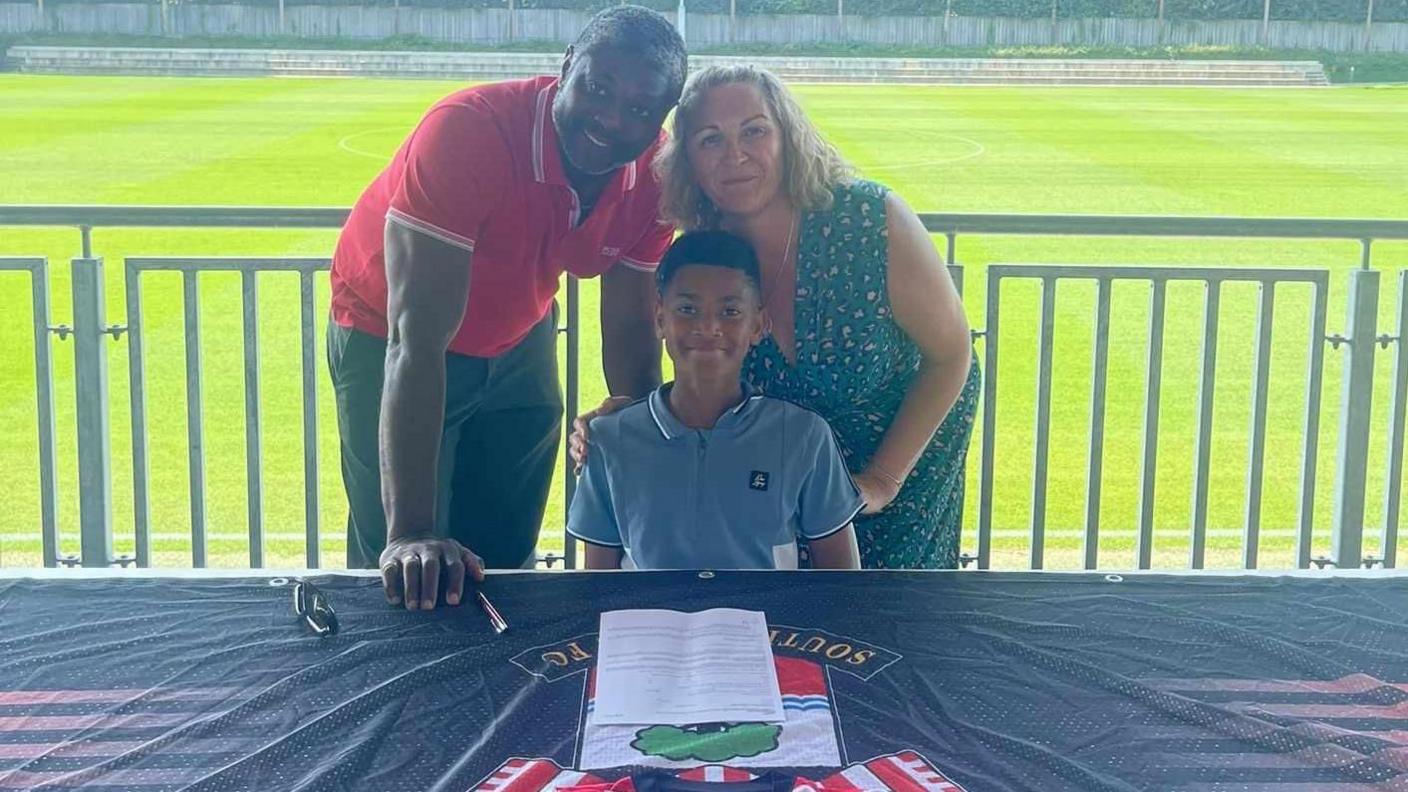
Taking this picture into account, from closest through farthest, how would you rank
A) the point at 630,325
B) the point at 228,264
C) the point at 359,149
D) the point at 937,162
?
the point at 630,325 < the point at 228,264 < the point at 359,149 < the point at 937,162

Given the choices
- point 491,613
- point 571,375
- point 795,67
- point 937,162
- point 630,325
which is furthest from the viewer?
point 795,67

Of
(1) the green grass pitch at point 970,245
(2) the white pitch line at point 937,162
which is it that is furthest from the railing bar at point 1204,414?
(2) the white pitch line at point 937,162

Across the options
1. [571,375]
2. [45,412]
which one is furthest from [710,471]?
A: [45,412]

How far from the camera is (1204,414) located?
2.49 m

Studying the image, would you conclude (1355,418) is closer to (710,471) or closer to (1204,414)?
(1204,414)

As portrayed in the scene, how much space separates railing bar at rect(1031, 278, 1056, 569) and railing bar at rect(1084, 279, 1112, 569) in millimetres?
78

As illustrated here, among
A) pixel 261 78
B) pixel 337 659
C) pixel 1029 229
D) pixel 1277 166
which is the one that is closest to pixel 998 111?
pixel 1277 166

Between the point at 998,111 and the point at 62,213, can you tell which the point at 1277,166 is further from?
the point at 62,213

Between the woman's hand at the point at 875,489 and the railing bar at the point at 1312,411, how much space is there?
3.54ft

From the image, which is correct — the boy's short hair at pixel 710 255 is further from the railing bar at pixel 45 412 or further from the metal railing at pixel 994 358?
the railing bar at pixel 45 412

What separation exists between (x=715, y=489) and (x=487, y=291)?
442 millimetres

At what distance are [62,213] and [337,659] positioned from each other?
150 centimetres

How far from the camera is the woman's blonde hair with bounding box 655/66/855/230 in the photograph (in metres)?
1.71

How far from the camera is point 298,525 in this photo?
403cm
